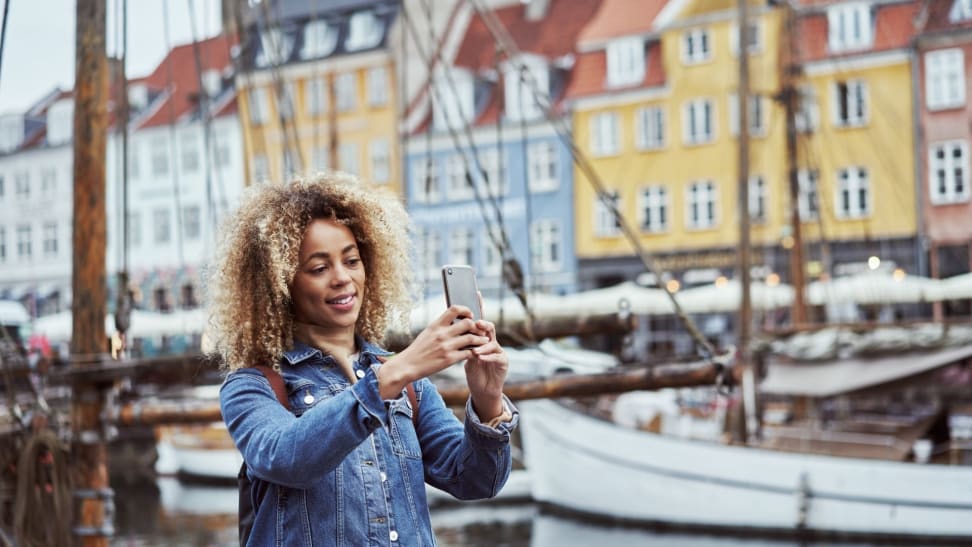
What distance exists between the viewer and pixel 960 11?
2548 cm

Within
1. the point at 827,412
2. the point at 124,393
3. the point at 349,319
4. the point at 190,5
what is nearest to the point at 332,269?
the point at 349,319

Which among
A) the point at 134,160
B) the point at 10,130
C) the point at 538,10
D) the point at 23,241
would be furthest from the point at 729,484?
the point at 134,160

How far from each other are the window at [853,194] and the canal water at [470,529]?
12.9 m

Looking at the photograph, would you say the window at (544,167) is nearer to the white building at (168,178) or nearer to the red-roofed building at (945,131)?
the white building at (168,178)

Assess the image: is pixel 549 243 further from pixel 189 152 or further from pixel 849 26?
pixel 189 152

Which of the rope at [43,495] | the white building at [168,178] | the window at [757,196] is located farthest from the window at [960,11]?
the rope at [43,495]

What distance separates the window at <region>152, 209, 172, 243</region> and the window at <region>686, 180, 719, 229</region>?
13.8m

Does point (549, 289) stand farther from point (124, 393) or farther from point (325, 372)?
point (325, 372)

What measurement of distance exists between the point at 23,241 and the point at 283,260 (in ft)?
88.1

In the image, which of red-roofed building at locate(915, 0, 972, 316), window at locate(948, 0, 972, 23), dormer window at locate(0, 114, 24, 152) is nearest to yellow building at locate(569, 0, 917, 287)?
red-roofed building at locate(915, 0, 972, 316)

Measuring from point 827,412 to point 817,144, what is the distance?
10.5 meters

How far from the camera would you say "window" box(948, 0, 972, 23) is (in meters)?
25.3

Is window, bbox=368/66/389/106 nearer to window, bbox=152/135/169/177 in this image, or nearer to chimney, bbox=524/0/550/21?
chimney, bbox=524/0/550/21

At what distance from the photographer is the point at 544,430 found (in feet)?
53.3
